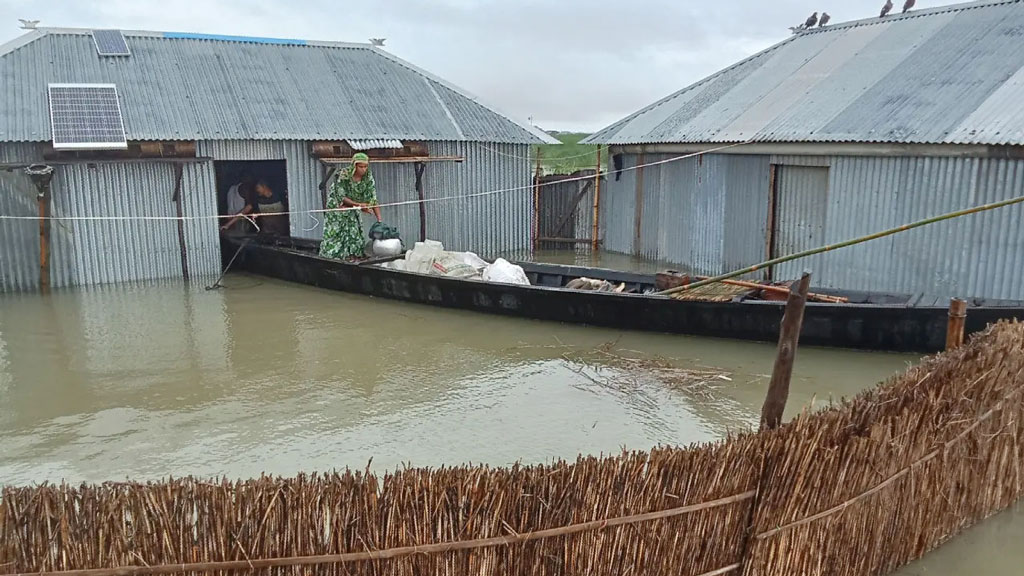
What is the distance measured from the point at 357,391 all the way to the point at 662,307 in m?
4.56

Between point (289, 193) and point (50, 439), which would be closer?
point (50, 439)

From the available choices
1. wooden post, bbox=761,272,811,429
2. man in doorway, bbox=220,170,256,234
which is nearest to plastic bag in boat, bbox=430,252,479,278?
Result: man in doorway, bbox=220,170,256,234

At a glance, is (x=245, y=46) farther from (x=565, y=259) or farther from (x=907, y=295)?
(x=907, y=295)

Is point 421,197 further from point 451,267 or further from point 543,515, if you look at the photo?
point 543,515

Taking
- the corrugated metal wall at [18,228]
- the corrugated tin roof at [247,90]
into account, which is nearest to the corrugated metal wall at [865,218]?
the corrugated tin roof at [247,90]

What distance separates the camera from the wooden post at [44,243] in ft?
49.6

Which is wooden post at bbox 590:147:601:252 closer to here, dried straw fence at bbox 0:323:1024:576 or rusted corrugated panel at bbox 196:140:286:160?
rusted corrugated panel at bbox 196:140:286:160

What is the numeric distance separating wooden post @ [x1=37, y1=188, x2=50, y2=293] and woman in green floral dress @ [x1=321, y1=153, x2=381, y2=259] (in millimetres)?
5369

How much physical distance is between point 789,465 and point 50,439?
7.27 meters

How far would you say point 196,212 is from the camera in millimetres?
16828

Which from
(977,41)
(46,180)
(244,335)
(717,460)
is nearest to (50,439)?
(244,335)

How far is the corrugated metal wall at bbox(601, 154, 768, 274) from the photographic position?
51.4ft

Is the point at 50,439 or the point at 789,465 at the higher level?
the point at 789,465

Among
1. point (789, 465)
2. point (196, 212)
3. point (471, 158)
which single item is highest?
point (471, 158)
